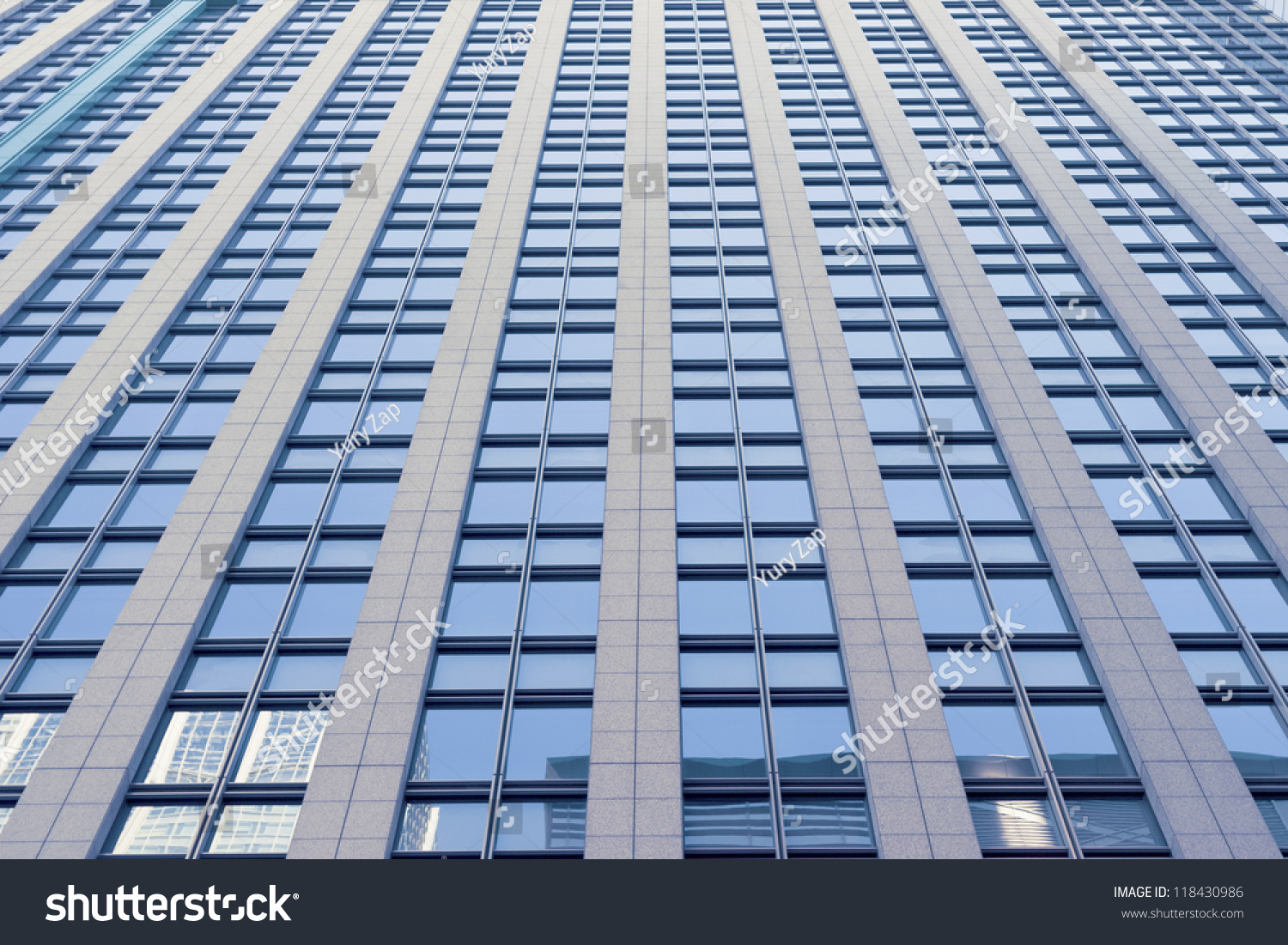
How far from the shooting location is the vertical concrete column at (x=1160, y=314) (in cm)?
2308

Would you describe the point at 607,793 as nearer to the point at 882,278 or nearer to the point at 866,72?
the point at 882,278

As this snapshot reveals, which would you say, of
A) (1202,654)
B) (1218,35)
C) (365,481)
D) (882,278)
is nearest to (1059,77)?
(1218,35)

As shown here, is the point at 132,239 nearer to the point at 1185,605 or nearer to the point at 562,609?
the point at 562,609

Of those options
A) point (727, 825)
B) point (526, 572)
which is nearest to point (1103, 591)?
point (727, 825)

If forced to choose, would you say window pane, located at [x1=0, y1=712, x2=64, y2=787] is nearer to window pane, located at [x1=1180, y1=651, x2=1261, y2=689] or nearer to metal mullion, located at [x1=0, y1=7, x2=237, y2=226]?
window pane, located at [x1=1180, y1=651, x2=1261, y2=689]

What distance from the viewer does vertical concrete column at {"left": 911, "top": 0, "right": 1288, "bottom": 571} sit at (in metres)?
23.1

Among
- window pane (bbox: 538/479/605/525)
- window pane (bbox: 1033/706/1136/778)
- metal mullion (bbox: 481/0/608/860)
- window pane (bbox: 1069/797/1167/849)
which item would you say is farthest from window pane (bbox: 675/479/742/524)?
window pane (bbox: 1069/797/1167/849)

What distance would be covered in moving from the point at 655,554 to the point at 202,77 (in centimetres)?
3638

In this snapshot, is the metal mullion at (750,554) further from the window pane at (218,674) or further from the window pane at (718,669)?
the window pane at (218,674)

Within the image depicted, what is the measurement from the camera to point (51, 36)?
51.2 meters

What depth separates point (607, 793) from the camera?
57.1 feet

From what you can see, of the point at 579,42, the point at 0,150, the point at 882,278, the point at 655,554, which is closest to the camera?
the point at 655,554

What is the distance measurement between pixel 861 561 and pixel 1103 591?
16.3 feet

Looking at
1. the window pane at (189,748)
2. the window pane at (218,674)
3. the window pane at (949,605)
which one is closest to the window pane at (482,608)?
the window pane at (218,674)
